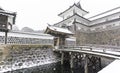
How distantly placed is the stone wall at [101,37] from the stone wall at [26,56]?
1014 centimetres

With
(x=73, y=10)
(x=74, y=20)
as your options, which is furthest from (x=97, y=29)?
(x=73, y=10)

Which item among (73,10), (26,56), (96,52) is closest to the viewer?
(96,52)

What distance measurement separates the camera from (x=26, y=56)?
1500cm

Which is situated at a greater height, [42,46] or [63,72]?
[42,46]

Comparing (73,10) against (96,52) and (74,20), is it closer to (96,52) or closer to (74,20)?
(74,20)

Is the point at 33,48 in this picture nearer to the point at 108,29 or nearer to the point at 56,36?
the point at 56,36

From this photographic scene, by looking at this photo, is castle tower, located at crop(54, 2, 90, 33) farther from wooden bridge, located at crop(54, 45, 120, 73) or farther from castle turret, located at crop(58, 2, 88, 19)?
wooden bridge, located at crop(54, 45, 120, 73)

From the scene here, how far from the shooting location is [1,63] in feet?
41.3

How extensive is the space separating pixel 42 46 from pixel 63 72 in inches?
242

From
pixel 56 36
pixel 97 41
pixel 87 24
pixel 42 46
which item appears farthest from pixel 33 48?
pixel 87 24

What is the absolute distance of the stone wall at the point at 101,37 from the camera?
2259cm

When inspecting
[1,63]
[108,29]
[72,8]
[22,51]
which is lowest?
[1,63]

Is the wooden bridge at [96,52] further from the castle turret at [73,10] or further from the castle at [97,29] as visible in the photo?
the castle turret at [73,10]

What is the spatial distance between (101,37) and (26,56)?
18.2 meters
